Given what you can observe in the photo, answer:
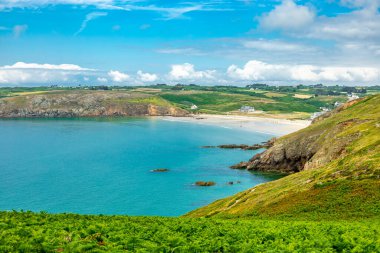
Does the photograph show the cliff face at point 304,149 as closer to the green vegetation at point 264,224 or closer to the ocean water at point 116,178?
the green vegetation at point 264,224

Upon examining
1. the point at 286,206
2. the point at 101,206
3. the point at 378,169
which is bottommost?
the point at 101,206

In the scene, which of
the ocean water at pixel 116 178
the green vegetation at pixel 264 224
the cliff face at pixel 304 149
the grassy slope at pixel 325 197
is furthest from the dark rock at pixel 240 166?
the grassy slope at pixel 325 197

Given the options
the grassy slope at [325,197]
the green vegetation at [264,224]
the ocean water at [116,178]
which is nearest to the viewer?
the green vegetation at [264,224]

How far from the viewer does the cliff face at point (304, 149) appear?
98.2 m

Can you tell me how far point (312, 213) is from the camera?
151ft

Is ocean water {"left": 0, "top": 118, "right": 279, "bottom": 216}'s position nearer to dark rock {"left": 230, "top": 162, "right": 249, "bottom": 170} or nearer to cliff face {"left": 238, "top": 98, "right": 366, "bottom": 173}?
dark rock {"left": 230, "top": 162, "right": 249, "bottom": 170}

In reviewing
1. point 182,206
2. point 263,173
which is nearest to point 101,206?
point 182,206

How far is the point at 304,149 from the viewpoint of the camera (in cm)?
11888

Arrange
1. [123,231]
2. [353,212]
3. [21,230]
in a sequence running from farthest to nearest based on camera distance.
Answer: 1. [353,212]
2. [123,231]
3. [21,230]

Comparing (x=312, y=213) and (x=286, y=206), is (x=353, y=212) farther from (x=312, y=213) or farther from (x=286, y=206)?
(x=286, y=206)

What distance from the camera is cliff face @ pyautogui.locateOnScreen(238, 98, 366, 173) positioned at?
98188mm

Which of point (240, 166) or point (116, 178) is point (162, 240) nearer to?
point (116, 178)

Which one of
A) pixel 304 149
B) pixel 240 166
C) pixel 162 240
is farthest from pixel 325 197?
pixel 240 166

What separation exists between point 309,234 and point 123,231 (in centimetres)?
1304
